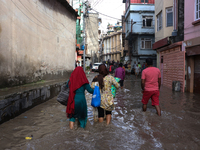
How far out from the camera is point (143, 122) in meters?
5.27

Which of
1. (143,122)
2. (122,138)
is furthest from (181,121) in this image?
(122,138)

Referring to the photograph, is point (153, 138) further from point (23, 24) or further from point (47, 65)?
point (47, 65)

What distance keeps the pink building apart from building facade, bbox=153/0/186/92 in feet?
1.21

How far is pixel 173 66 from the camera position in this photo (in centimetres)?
1309

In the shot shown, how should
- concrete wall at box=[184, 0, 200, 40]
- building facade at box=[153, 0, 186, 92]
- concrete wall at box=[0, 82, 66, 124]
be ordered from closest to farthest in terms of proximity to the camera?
concrete wall at box=[0, 82, 66, 124] → concrete wall at box=[184, 0, 200, 40] → building facade at box=[153, 0, 186, 92]

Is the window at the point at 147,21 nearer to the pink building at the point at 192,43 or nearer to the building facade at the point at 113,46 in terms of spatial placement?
the pink building at the point at 192,43

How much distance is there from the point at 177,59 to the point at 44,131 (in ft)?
33.6

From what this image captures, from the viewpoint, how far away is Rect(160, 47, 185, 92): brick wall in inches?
461

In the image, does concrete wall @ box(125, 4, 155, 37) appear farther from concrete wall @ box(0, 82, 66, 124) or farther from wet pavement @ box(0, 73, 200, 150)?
wet pavement @ box(0, 73, 200, 150)

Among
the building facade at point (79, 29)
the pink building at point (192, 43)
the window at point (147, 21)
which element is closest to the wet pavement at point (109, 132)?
the pink building at point (192, 43)

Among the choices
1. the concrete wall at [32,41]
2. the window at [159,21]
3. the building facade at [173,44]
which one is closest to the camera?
the concrete wall at [32,41]

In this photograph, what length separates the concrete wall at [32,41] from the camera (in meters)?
6.91

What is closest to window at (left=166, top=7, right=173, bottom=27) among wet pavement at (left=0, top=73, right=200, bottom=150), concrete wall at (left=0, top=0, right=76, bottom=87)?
concrete wall at (left=0, top=0, right=76, bottom=87)

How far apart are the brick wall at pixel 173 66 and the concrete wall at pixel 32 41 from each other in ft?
25.2
